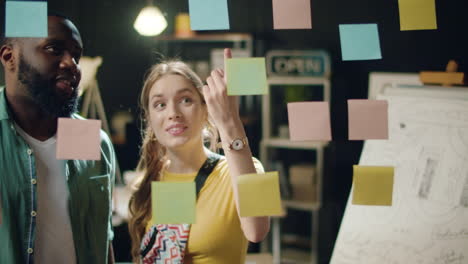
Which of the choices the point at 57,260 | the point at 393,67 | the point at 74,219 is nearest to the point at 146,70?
the point at 74,219

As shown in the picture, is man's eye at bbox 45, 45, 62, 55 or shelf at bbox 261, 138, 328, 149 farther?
shelf at bbox 261, 138, 328, 149

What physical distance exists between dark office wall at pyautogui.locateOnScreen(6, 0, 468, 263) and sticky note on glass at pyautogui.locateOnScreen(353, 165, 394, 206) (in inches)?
22.3

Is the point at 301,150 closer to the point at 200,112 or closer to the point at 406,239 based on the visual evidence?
the point at 406,239

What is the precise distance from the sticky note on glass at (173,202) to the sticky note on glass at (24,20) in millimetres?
519

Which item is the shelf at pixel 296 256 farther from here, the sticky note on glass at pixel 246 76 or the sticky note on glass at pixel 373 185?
the sticky note on glass at pixel 246 76

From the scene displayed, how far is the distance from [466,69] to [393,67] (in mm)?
611

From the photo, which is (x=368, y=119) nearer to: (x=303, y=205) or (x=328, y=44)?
(x=303, y=205)

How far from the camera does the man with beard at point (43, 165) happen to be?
3.97 ft

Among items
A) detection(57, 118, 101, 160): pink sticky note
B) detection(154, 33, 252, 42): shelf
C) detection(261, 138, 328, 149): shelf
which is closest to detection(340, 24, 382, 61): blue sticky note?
detection(57, 118, 101, 160): pink sticky note

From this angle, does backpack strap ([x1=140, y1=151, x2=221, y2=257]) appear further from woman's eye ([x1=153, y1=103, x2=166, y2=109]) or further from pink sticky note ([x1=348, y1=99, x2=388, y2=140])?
pink sticky note ([x1=348, y1=99, x2=388, y2=140])

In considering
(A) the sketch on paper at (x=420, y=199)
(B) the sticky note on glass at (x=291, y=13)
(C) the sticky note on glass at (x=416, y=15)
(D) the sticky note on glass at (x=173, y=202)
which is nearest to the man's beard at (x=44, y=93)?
(D) the sticky note on glass at (x=173, y=202)

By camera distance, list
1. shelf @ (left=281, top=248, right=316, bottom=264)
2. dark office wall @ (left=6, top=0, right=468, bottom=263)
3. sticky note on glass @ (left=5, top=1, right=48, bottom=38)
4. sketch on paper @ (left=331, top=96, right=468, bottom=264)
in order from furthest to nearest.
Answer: shelf @ (left=281, top=248, right=316, bottom=264)
sketch on paper @ (left=331, top=96, right=468, bottom=264)
dark office wall @ (left=6, top=0, right=468, bottom=263)
sticky note on glass @ (left=5, top=1, right=48, bottom=38)

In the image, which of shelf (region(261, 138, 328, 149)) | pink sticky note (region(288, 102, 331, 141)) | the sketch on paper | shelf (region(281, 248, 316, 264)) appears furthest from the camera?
shelf (region(281, 248, 316, 264))

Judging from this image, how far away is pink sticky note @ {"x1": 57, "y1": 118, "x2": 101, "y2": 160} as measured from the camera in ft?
3.86
